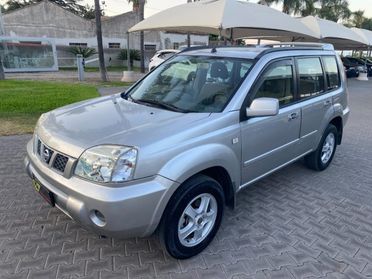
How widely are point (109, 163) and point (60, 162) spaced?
1.64 feet

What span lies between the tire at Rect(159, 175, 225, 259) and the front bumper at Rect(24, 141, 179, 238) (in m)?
0.14

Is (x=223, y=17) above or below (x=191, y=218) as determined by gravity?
above

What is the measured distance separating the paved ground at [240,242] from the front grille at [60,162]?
0.82 metres

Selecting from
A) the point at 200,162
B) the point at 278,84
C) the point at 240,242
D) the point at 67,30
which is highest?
the point at 67,30

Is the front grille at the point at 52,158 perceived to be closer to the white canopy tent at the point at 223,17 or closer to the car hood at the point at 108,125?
the car hood at the point at 108,125

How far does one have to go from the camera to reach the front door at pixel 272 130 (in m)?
3.02

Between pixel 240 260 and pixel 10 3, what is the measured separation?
159ft

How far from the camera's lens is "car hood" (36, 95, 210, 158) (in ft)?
7.62

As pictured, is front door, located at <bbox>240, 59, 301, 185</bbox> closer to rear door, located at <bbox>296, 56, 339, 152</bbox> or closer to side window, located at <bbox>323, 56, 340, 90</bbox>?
rear door, located at <bbox>296, 56, 339, 152</bbox>

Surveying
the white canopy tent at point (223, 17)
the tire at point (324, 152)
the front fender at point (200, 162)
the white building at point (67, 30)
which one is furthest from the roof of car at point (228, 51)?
the white building at point (67, 30)

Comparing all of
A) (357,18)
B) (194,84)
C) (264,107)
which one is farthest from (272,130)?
(357,18)

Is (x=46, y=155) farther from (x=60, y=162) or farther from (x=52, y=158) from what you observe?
(x=60, y=162)

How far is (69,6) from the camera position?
43562 millimetres

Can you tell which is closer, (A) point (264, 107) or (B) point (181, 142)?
(B) point (181, 142)
